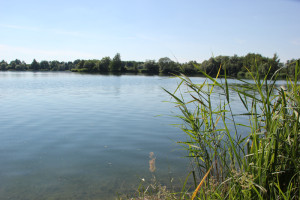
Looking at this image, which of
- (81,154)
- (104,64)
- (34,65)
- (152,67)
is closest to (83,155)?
(81,154)

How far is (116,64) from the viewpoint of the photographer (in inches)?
3730

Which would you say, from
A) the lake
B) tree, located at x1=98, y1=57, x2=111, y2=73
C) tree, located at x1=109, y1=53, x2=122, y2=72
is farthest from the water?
tree, located at x1=98, y1=57, x2=111, y2=73

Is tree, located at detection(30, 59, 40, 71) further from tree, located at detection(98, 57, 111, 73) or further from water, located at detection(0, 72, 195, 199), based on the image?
water, located at detection(0, 72, 195, 199)

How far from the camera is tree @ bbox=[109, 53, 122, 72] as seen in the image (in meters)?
94.4

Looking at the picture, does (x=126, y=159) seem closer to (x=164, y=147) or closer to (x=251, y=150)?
(x=164, y=147)

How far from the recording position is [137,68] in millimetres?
94000

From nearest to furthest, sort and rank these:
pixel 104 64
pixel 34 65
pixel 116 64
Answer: pixel 116 64 < pixel 104 64 < pixel 34 65

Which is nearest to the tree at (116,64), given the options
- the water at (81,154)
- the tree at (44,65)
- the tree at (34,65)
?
the tree at (34,65)

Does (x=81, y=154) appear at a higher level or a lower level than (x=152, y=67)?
lower

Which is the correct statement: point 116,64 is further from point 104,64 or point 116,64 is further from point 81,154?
point 81,154

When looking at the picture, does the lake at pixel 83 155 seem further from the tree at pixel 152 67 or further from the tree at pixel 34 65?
the tree at pixel 34 65

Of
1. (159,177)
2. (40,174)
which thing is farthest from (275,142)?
(40,174)

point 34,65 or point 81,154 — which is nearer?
point 81,154

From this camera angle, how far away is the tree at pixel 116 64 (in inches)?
3716
